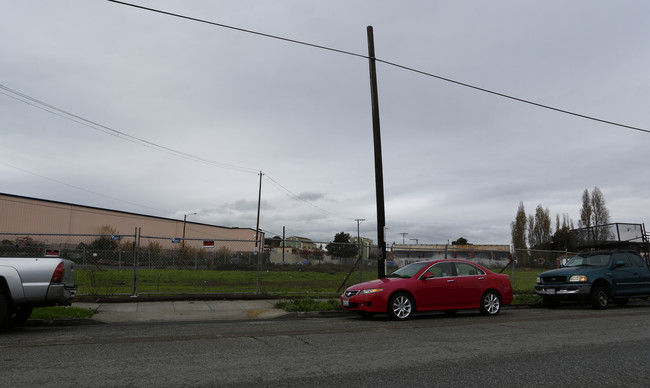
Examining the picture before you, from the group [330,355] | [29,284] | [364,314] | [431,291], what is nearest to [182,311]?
[29,284]

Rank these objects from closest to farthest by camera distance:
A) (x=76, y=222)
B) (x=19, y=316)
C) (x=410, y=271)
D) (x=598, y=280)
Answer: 1. (x=19, y=316)
2. (x=410, y=271)
3. (x=598, y=280)
4. (x=76, y=222)

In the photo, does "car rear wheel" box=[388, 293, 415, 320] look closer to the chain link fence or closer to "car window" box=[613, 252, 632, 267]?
the chain link fence

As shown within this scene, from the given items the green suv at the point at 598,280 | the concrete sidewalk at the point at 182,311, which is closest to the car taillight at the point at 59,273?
the concrete sidewalk at the point at 182,311

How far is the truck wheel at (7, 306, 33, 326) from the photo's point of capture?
329 inches

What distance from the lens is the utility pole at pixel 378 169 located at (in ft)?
42.0

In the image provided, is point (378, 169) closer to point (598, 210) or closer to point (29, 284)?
point (29, 284)

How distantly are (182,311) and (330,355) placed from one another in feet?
20.9

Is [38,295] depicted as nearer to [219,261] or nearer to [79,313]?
[79,313]

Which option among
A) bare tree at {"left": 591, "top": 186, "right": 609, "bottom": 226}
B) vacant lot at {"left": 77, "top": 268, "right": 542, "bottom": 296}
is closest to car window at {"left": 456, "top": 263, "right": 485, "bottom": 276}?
vacant lot at {"left": 77, "top": 268, "right": 542, "bottom": 296}

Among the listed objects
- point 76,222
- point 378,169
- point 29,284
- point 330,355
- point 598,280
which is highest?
point 76,222

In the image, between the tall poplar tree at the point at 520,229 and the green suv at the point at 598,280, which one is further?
the tall poplar tree at the point at 520,229

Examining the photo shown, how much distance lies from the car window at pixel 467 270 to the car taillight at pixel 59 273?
874 centimetres

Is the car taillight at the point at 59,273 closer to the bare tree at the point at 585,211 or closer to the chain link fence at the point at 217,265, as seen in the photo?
the chain link fence at the point at 217,265

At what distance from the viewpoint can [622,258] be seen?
14.1m
